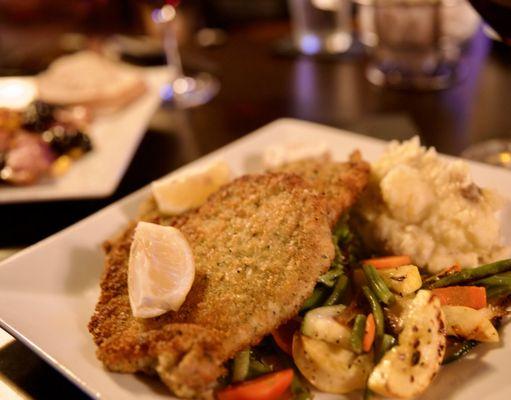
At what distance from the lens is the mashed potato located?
204 cm

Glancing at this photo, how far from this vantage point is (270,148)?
2748 mm

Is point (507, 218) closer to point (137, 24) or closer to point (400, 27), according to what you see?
point (400, 27)

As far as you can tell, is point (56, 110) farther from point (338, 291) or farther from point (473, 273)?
point (473, 273)

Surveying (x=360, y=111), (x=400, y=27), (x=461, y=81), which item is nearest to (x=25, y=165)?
(x=360, y=111)

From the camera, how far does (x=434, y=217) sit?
211 centimetres

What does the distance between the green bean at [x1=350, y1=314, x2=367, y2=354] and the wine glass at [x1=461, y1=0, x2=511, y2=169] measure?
149 cm

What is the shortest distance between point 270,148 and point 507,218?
1118 mm

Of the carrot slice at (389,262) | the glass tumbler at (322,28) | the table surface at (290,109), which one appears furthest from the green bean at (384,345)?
the glass tumbler at (322,28)

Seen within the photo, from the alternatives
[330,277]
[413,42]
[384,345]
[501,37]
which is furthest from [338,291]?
[413,42]

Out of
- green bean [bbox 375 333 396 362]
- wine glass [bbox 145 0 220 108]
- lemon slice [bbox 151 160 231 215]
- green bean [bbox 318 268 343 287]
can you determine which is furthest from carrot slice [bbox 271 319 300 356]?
wine glass [bbox 145 0 220 108]

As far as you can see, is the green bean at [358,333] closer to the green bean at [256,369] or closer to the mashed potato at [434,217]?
the green bean at [256,369]

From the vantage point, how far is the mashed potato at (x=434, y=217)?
2.04m

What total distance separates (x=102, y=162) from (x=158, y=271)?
1.50m

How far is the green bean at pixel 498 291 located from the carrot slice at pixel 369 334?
0.43m
